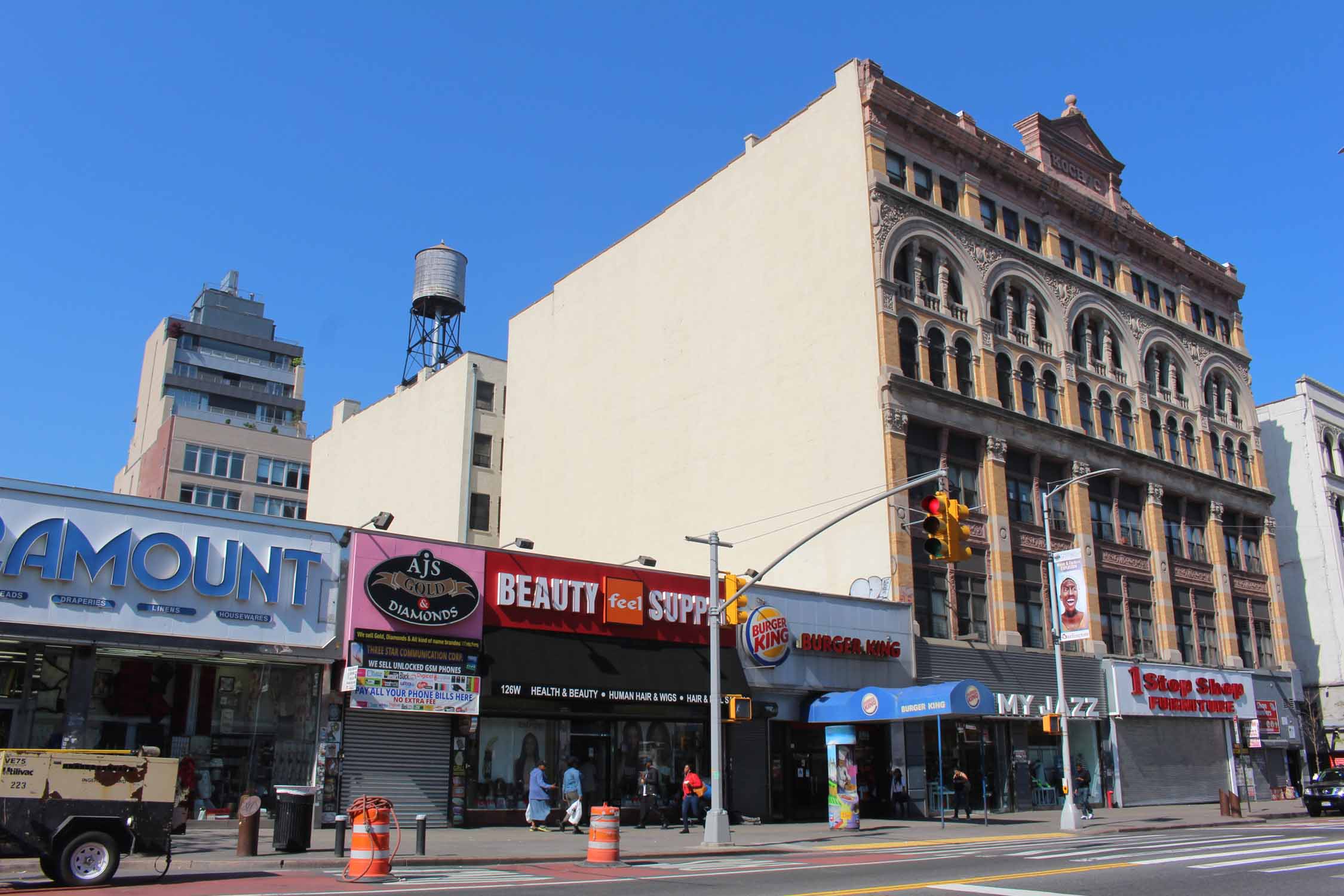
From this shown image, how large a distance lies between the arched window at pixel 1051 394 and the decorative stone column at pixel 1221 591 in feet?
40.5

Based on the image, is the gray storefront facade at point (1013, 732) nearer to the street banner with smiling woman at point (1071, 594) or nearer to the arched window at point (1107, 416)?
the street banner with smiling woman at point (1071, 594)

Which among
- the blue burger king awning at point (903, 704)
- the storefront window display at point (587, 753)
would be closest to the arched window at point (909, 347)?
the blue burger king awning at point (903, 704)

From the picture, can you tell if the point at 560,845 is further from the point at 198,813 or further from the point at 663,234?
the point at 663,234

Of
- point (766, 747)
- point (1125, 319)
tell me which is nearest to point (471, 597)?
point (766, 747)

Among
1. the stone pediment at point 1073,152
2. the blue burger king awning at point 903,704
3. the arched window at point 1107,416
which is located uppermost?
the stone pediment at point 1073,152

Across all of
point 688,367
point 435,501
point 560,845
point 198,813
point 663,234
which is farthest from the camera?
point 435,501

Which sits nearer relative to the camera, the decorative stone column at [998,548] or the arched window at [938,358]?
the decorative stone column at [998,548]

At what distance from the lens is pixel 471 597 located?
28.5m

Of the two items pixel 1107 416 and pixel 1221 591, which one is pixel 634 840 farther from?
pixel 1221 591

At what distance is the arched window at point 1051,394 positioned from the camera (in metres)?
45.2

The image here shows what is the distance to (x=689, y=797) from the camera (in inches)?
1120

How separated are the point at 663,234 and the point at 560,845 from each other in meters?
31.9

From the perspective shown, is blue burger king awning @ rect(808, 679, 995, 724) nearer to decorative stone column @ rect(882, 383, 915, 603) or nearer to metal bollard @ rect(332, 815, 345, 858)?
decorative stone column @ rect(882, 383, 915, 603)

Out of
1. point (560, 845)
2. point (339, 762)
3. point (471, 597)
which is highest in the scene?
point (471, 597)
